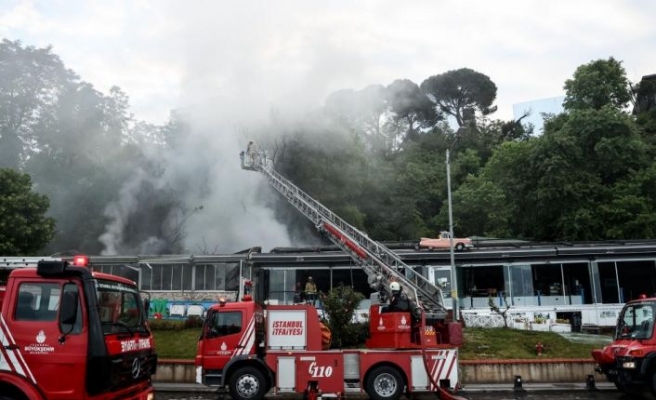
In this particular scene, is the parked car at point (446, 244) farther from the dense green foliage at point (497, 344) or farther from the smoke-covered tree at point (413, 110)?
the smoke-covered tree at point (413, 110)

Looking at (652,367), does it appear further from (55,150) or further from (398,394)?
(55,150)

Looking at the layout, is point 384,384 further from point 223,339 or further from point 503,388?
point 503,388

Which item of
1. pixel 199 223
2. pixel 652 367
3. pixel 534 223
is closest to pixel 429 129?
pixel 534 223

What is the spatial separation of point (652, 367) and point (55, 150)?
44328 mm

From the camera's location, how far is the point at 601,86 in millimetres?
36344

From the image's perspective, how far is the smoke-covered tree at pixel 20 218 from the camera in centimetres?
2550

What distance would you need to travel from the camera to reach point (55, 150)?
43125 mm

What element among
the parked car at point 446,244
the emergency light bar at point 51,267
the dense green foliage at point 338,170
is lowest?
the emergency light bar at point 51,267

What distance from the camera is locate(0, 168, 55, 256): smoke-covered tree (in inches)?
1004

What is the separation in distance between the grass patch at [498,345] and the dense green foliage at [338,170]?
30.6 ft

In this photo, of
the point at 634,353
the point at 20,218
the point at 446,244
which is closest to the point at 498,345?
the point at 634,353

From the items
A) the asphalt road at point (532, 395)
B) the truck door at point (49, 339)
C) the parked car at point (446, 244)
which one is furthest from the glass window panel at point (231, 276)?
the truck door at point (49, 339)

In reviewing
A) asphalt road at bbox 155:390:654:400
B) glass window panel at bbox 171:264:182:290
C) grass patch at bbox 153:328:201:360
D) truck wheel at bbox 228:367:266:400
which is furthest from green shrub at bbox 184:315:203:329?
truck wheel at bbox 228:367:266:400

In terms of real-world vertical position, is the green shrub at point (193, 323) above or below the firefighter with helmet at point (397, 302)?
below
